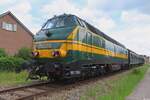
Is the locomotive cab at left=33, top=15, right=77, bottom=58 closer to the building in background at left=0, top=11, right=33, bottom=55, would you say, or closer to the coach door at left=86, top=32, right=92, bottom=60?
the coach door at left=86, top=32, right=92, bottom=60

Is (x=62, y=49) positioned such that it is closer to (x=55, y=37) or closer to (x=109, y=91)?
(x=55, y=37)

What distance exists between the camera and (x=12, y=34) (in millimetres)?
44375

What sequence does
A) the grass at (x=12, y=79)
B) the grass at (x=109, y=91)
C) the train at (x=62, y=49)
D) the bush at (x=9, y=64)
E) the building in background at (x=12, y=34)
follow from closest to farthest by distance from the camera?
the grass at (x=109, y=91) < the train at (x=62, y=49) < the grass at (x=12, y=79) < the bush at (x=9, y=64) < the building in background at (x=12, y=34)

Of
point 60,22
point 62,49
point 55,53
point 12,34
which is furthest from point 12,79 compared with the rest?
point 12,34

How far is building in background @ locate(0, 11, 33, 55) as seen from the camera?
42375 millimetres

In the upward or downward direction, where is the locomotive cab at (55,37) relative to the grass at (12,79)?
upward

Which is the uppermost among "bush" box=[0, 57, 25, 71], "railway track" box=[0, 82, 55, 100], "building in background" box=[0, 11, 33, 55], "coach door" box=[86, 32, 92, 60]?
"building in background" box=[0, 11, 33, 55]

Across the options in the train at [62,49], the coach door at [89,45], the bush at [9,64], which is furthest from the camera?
the bush at [9,64]

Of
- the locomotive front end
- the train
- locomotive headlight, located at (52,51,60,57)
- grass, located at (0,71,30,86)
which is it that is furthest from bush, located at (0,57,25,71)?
locomotive headlight, located at (52,51,60,57)

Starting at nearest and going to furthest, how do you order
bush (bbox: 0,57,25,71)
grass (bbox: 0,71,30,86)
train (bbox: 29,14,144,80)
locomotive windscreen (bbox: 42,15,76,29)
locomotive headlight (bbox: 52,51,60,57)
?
locomotive headlight (bbox: 52,51,60,57) < train (bbox: 29,14,144,80) < locomotive windscreen (bbox: 42,15,76,29) < grass (bbox: 0,71,30,86) < bush (bbox: 0,57,25,71)

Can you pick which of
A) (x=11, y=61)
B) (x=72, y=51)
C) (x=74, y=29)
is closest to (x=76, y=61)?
(x=72, y=51)

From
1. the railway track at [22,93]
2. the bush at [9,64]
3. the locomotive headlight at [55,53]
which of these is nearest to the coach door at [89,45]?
the locomotive headlight at [55,53]

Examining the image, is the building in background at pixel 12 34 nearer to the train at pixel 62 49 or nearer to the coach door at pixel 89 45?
the coach door at pixel 89 45

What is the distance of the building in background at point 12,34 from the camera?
42375 millimetres
